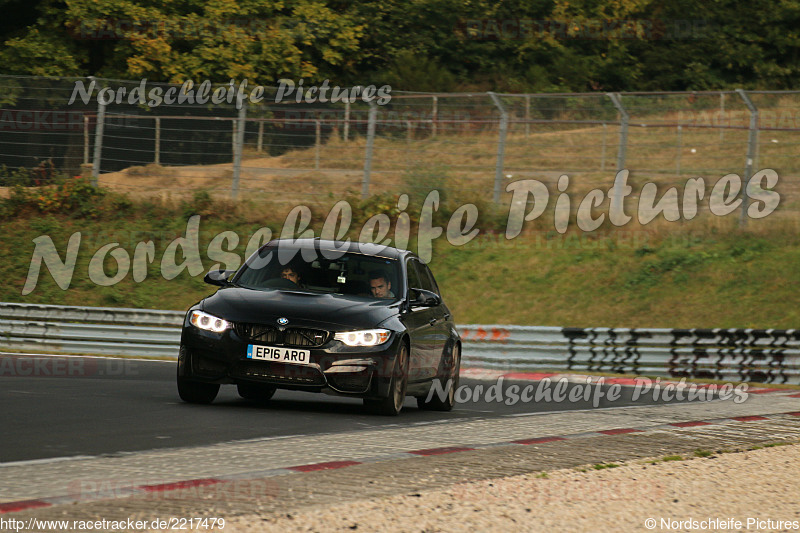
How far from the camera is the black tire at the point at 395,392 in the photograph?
1150cm

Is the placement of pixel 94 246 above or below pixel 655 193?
below

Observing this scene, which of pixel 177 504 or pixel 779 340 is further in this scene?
pixel 779 340

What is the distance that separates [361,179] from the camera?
29.1m

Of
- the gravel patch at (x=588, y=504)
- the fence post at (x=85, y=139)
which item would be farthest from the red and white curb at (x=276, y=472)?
the fence post at (x=85, y=139)

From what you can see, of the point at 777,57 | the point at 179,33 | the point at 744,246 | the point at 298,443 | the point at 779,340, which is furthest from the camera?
the point at 777,57

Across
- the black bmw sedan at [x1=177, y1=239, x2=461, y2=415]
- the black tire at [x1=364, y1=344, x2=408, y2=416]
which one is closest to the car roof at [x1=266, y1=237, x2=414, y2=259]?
the black bmw sedan at [x1=177, y1=239, x2=461, y2=415]

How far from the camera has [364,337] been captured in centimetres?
1120

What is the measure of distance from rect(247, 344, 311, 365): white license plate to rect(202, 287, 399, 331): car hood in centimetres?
23

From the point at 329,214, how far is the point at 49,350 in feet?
29.9

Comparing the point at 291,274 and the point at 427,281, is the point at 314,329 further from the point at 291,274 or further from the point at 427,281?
the point at 427,281

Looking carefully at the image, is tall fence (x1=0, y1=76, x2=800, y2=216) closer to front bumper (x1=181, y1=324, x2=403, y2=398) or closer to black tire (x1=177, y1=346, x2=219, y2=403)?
black tire (x1=177, y1=346, x2=219, y2=403)

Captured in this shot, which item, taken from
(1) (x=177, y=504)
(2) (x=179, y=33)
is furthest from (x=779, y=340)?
(2) (x=179, y=33)

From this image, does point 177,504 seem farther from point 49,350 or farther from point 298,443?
point 49,350

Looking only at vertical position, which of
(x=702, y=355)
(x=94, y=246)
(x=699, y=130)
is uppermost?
(x=699, y=130)
